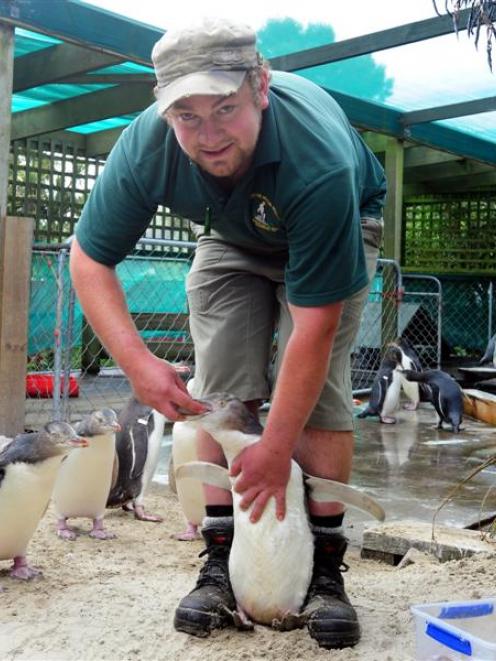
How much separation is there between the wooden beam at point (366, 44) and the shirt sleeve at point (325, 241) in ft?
13.9

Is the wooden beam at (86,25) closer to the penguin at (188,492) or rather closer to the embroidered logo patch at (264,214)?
the penguin at (188,492)

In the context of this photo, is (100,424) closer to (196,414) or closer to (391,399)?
(196,414)

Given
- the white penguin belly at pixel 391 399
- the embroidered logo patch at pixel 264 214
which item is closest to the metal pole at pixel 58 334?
the white penguin belly at pixel 391 399

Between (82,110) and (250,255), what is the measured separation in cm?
625

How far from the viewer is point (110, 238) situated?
1.90 m

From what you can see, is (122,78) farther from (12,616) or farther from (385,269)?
(12,616)

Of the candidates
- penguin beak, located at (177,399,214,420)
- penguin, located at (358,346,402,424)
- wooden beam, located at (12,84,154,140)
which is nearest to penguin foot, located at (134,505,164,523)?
penguin beak, located at (177,399,214,420)

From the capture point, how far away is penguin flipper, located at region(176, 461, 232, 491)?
2.05 m

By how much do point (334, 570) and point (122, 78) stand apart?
5.48 metres

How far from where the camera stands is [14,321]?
4.48m

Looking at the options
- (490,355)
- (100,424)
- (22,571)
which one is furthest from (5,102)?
(490,355)

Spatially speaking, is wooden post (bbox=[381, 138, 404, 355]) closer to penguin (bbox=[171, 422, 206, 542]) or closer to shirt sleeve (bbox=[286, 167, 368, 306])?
penguin (bbox=[171, 422, 206, 542])

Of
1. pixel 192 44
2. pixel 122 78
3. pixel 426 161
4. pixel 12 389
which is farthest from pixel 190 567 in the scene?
pixel 426 161

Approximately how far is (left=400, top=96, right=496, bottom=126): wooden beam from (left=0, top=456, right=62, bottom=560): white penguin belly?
581 centimetres
